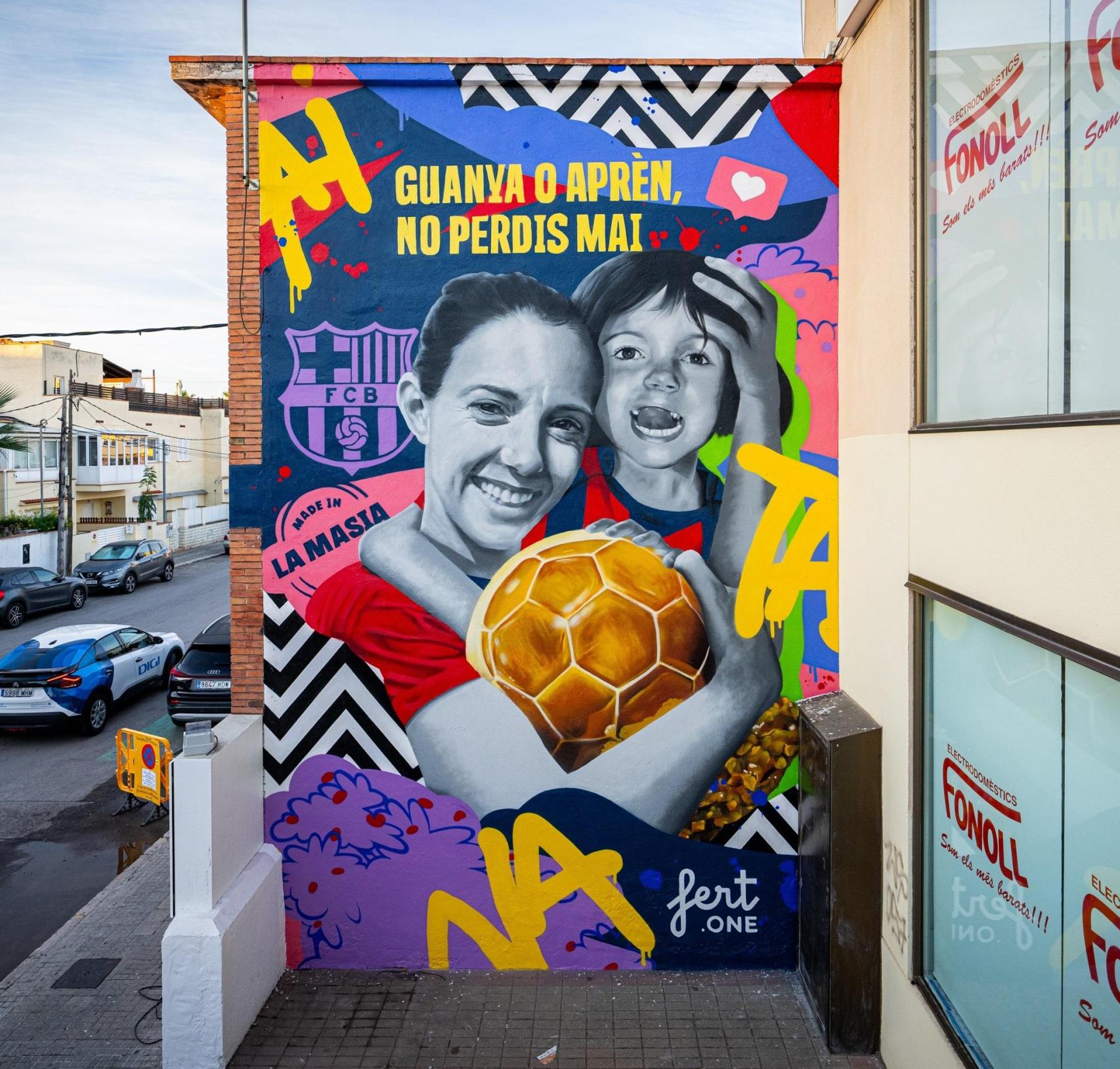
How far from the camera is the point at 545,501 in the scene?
23.0 ft

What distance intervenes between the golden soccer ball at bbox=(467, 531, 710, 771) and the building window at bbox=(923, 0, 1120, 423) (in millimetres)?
2466

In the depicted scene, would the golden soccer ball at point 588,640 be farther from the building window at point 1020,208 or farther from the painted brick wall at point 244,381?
the building window at point 1020,208

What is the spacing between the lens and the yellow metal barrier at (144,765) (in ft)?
33.3

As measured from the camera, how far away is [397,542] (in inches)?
276

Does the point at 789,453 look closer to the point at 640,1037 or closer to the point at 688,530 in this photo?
the point at 688,530

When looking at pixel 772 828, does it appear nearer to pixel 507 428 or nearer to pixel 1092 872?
pixel 1092 872

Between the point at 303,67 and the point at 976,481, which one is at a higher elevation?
the point at 303,67

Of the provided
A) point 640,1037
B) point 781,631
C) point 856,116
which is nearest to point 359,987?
point 640,1037

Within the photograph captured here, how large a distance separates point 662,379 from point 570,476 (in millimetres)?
1027

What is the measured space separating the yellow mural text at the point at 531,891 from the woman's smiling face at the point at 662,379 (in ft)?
10.0

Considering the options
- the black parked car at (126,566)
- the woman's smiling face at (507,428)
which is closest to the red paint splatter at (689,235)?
the woman's smiling face at (507,428)

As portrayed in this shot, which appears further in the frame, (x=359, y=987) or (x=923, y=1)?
(x=359, y=987)

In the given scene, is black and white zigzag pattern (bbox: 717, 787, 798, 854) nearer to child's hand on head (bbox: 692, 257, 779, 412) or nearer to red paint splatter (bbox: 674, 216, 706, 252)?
child's hand on head (bbox: 692, 257, 779, 412)

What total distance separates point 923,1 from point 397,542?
4.96 metres
